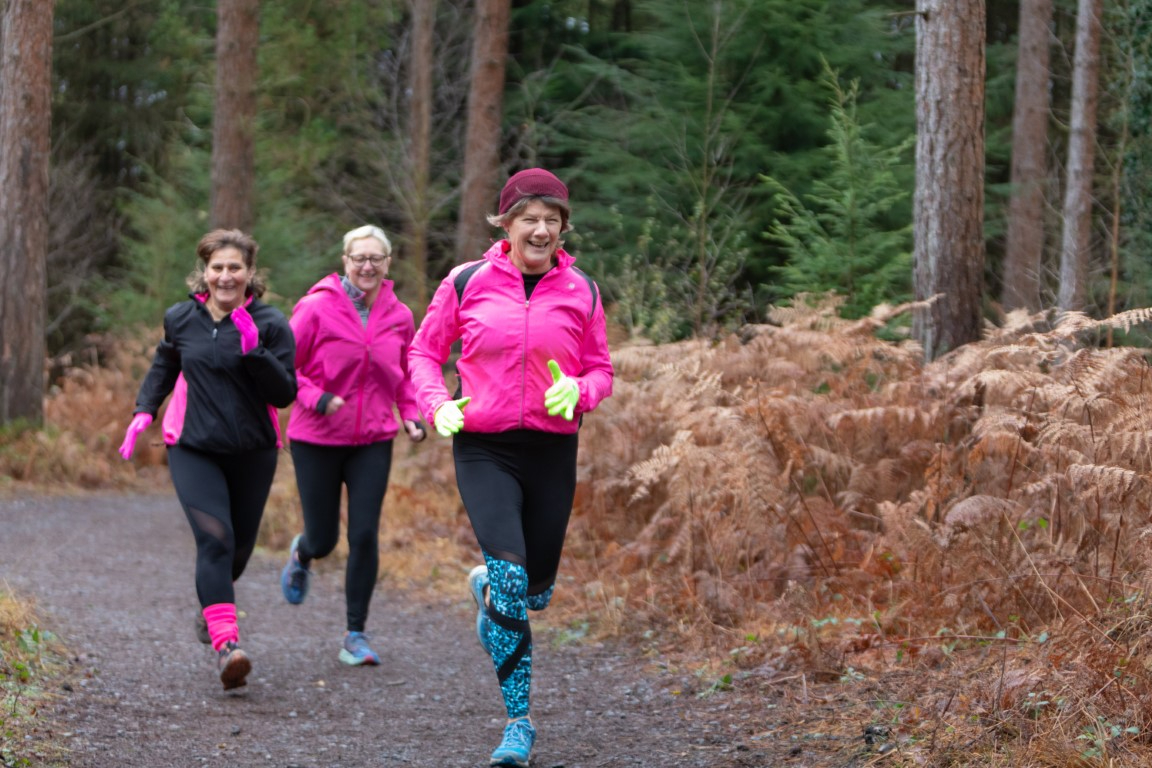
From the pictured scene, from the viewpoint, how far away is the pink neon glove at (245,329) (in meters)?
6.45

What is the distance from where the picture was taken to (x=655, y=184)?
56.9ft

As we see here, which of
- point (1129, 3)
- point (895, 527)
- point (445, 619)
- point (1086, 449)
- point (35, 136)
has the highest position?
point (1129, 3)

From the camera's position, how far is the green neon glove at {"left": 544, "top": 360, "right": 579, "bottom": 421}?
16.0 ft

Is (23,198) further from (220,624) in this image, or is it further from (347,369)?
(220,624)

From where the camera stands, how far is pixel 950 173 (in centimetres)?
962

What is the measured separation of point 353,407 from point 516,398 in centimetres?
221

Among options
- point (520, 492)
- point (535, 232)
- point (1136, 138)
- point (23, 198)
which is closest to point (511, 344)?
point (535, 232)

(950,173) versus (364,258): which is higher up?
(950,173)

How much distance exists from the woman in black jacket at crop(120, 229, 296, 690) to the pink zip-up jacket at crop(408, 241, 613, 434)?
1493mm

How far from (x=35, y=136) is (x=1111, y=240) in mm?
13620

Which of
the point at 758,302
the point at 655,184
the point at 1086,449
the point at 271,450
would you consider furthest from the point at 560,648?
the point at 655,184

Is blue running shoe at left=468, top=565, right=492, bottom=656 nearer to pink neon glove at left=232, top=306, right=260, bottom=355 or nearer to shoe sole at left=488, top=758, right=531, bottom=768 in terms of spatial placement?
shoe sole at left=488, top=758, right=531, bottom=768

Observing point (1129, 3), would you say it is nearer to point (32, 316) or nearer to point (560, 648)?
point (560, 648)

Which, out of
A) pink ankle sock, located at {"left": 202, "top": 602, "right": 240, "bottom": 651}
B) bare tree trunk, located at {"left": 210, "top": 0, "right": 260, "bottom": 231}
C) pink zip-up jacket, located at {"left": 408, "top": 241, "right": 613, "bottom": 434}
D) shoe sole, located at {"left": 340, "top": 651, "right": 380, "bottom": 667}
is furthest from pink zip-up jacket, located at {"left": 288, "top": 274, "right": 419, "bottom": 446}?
bare tree trunk, located at {"left": 210, "top": 0, "right": 260, "bottom": 231}
